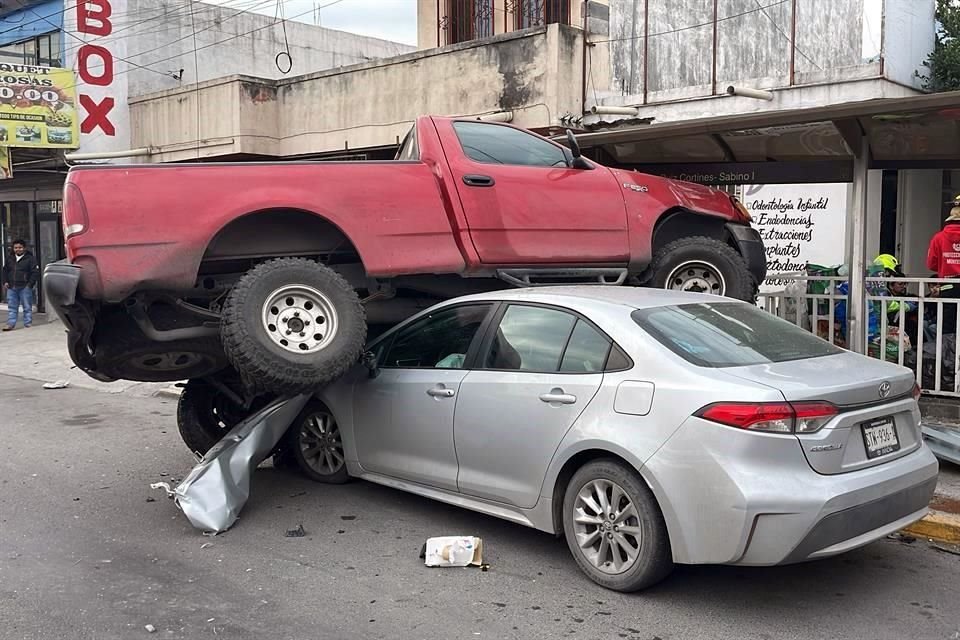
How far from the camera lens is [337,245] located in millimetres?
6422

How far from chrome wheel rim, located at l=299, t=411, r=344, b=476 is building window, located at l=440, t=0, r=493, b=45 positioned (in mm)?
10253

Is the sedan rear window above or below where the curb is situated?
above

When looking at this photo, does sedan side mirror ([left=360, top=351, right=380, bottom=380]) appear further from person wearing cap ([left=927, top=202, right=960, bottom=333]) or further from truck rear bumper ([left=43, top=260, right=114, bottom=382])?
person wearing cap ([left=927, top=202, right=960, bottom=333])

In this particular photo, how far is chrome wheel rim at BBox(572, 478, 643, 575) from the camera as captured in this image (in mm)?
4523

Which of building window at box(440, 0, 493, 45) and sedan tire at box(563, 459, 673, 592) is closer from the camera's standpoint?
sedan tire at box(563, 459, 673, 592)

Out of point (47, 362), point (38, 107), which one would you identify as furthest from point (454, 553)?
point (38, 107)

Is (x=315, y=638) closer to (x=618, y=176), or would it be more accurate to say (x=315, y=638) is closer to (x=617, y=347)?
(x=617, y=347)

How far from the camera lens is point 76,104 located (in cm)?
1850

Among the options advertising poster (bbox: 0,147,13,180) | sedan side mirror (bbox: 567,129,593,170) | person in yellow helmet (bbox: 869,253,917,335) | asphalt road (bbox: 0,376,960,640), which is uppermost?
advertising poster (bbox: 0,147,13,180)

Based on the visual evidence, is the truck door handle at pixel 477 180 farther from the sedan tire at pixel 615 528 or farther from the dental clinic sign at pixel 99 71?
the dental clinic sign at pixel 99 71

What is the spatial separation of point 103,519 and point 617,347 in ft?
11.8

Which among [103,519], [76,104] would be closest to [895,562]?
[103,519]

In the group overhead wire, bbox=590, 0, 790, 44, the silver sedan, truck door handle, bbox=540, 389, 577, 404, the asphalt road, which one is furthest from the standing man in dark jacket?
truck door handle, bbox=540, 389, 577, 404

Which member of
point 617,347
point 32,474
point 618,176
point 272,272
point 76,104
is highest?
point 76,104
